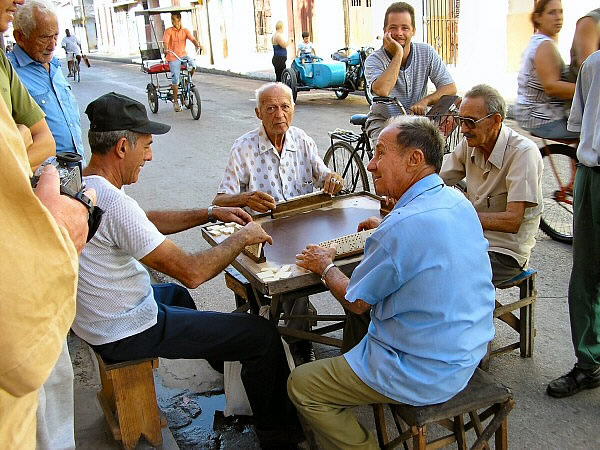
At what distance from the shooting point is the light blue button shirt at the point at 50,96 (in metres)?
3.63

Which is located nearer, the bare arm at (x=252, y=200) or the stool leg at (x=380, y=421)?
the stool leg at (x=380, y=421)

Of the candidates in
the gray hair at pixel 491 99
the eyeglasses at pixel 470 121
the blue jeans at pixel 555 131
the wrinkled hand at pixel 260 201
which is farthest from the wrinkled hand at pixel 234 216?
the blue jeans at pixel 555 131

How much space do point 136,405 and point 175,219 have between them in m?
0.88

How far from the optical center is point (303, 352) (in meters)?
3.41

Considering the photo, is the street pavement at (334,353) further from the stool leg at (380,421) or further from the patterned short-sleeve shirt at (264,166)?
the patterned short-sleeve shirt at (264,166)

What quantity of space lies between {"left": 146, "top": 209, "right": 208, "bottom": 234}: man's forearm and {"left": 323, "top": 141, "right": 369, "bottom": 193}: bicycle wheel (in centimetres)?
292

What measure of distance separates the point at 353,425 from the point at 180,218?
1320 mm

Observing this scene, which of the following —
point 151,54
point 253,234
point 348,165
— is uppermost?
point 151,54

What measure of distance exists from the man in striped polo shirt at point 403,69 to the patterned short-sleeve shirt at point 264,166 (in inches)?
46.1

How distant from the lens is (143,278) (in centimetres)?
248

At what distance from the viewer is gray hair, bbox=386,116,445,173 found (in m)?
2.15

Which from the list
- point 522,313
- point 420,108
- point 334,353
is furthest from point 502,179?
point 420,108

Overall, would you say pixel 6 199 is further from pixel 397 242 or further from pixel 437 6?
pixel 437 6

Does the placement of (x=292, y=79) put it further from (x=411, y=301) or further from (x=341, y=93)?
(x=411, y=301)
